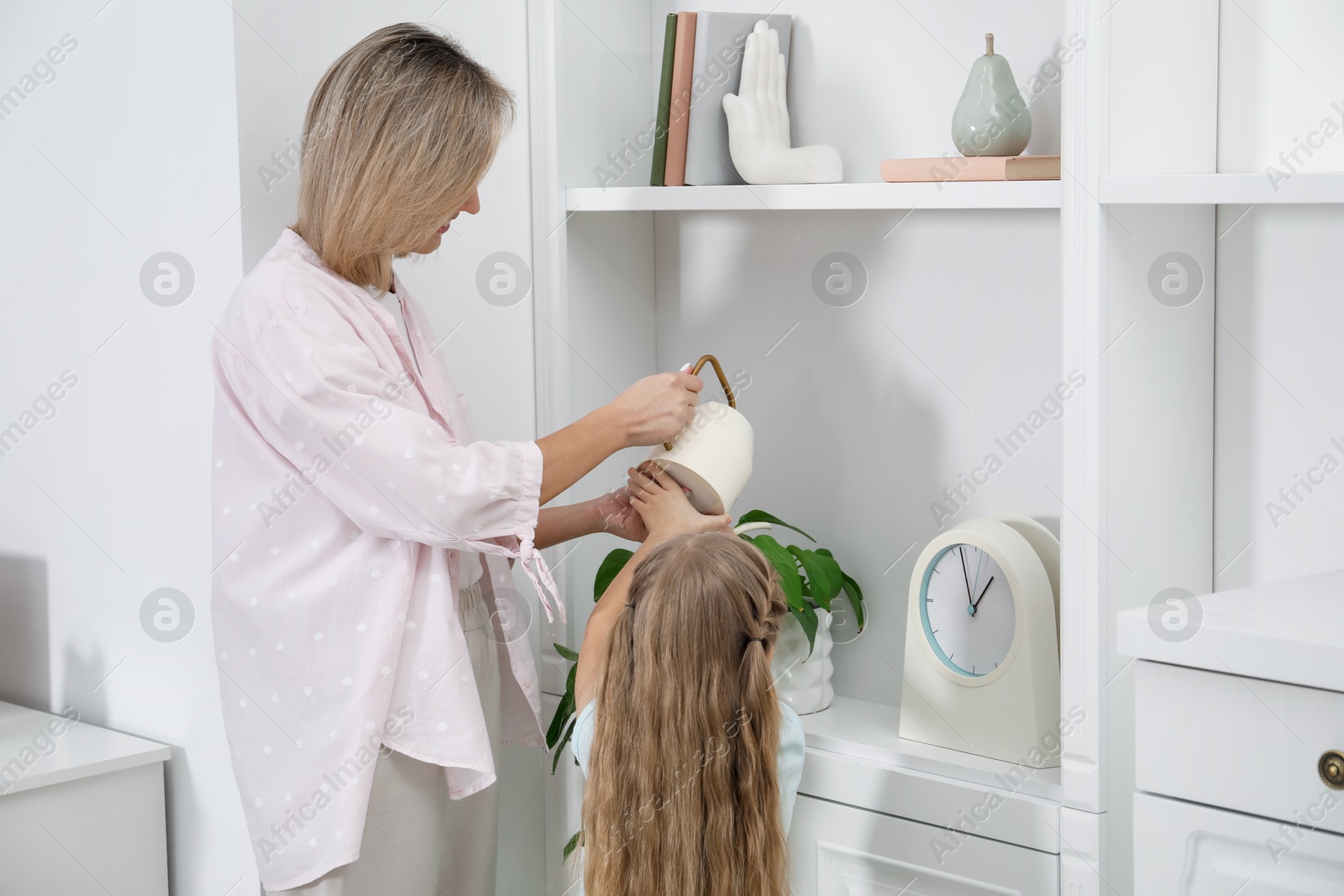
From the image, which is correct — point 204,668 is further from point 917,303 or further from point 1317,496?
point 1317,496

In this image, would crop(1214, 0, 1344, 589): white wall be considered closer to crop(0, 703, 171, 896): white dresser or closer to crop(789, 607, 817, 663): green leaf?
crop(789, 607, 817, 663): green leaf

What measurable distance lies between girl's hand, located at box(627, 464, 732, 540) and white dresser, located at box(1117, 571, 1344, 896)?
1.48 ft

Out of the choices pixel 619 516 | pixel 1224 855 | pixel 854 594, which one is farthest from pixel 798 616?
pixel 1224 855

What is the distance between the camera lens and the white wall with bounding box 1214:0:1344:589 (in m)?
1.29

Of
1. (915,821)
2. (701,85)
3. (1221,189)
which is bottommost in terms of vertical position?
(915,821)

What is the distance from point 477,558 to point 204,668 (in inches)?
18.8

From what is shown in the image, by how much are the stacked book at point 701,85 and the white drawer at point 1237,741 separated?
0.92 m

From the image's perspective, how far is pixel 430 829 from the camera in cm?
136

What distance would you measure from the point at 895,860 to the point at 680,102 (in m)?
1.03

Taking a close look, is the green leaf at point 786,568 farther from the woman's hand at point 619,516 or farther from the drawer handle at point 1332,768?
the drawer handle at point 1332,768

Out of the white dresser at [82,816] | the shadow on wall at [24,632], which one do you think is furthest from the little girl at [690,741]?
the shadow on wall at [24,632]

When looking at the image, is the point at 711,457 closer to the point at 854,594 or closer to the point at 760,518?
the point at 760,518

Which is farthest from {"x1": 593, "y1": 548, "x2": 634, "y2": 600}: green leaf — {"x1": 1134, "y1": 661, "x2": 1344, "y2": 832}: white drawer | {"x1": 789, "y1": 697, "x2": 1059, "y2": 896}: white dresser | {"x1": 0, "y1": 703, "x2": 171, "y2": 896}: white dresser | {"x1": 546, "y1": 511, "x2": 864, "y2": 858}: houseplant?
{"x1": 1134, "y1": 661, "x2": 1344, "y2": 832}: white drawer

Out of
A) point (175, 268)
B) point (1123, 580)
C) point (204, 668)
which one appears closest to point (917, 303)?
point (1123, 580)
